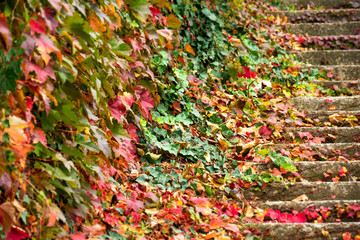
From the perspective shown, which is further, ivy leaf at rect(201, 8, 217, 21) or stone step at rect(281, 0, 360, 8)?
stone step at rect(281, 0, 360, 8)

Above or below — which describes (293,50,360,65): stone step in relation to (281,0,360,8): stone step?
below

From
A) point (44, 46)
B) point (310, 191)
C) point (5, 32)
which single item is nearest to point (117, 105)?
point (44, 46)

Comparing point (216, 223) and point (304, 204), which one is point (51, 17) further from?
point (304, 204)

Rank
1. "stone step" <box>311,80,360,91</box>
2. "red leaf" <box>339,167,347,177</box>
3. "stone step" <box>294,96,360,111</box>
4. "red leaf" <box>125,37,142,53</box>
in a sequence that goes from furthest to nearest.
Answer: "stone step" <box>311,80,360,91</box>
"stone step" <box>294,96,360,111</box>
"red leaf" <box>339,167,347,177</box>
"red leaf" <box>125,37,142,53</box>

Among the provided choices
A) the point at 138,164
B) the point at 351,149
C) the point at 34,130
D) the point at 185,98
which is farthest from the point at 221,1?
the point at 34,130

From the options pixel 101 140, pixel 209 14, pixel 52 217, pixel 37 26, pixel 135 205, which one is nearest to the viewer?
pixel 37 26

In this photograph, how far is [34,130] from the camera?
181 cm

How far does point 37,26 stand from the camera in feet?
5.35

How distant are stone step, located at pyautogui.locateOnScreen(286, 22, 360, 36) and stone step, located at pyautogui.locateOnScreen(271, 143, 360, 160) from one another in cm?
241

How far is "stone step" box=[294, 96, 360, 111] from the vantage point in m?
4.21

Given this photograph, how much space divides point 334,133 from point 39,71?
2.89 meters

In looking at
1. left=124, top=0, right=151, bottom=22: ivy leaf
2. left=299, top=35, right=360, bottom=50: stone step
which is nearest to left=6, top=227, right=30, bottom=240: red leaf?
left=124, top=0, right=151, bottom=22: ivy leaf

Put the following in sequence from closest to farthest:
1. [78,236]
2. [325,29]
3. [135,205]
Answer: [78,236] → [135,205] → [325,29]

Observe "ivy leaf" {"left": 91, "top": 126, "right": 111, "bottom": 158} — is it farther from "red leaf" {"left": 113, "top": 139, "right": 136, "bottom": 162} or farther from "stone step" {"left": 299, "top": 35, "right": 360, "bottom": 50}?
"stone step" {"left": 299, "top": 35, "right": 360, "bottom": 50}
